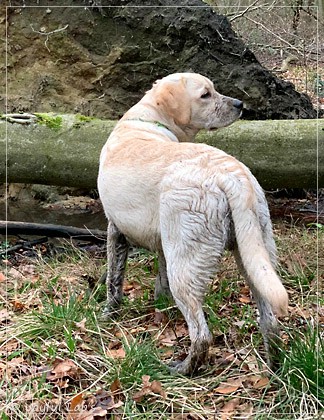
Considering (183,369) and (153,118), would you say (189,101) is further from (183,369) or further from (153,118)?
(183,369)

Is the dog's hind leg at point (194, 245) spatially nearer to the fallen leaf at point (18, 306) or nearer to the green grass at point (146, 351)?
the green grass at point (146, 351)

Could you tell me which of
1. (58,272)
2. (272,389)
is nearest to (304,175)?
(58,272)

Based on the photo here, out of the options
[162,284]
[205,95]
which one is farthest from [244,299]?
[205,95]

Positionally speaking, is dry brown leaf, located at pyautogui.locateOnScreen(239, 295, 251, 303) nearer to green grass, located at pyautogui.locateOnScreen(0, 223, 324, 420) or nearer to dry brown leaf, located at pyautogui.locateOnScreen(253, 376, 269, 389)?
green grass, located at pyautogui.locateOnScreen(0, 223, 324, 420)

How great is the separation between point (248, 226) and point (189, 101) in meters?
1.71

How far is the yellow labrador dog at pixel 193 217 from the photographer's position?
147 inches

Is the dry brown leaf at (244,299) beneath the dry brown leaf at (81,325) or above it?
beneath

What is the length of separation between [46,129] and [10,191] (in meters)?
2.34

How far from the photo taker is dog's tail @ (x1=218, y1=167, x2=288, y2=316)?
358cm

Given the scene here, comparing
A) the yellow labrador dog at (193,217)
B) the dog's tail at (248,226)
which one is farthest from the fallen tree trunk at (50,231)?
the dog's tail at (248,226)

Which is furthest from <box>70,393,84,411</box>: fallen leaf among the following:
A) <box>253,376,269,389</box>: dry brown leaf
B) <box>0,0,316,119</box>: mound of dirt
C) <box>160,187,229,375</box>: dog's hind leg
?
<box>0,0,316,119</box>: mound of dirt

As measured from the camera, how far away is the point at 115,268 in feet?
16.2

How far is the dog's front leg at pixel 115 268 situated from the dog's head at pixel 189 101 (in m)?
A: 1.08

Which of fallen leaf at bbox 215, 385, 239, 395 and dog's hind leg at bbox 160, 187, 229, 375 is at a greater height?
dog's hind leg at bbox 160, 187, 229, 375
